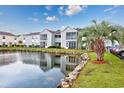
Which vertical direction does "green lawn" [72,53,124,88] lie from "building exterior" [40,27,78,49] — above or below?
below

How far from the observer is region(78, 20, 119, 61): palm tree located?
6.72 meters

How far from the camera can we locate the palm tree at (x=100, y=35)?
265 inches

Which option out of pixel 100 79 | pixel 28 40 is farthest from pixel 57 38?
pixel 100 79

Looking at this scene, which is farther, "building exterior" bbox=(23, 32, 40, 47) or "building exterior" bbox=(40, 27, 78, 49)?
"building exterior" bbox=(40, 27, 78, 49)

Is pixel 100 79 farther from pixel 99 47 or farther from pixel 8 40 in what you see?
pixel 8 40

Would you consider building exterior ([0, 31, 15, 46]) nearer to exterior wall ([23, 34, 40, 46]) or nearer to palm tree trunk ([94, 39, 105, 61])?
exterior wall ([23, 34, 40, 46])

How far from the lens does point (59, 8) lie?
22.4ft

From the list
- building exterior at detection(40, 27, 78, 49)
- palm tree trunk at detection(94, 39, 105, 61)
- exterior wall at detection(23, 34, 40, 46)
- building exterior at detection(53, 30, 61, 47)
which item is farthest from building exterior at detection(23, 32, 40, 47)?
palm tree trunk at detection(94, 39, 105, 61)

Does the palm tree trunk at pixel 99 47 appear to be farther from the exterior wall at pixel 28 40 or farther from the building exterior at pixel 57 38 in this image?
the building exterior at pixel 57 38

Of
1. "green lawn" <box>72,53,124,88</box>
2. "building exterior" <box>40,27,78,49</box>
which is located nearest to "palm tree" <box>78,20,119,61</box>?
"green lawn" <box>72,53,124,88</box>

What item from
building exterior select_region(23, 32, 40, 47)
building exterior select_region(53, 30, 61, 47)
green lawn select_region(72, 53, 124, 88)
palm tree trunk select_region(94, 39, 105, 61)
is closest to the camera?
green lawn select_region(72, 53, 124, 88)

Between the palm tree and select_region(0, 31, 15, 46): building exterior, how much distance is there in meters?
2.88

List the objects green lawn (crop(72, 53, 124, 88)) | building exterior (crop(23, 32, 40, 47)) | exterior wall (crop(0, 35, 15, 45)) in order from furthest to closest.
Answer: exterior wall (crop(0, 35, 15, 45)) < building exterior (crop(23, 32, 40, 47)) < green lawn (crop(72, 53, 124, 88))

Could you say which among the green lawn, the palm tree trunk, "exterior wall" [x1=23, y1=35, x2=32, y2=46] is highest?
"exterior wall" [x1=23, y1=35, x2=32, y2=46]
